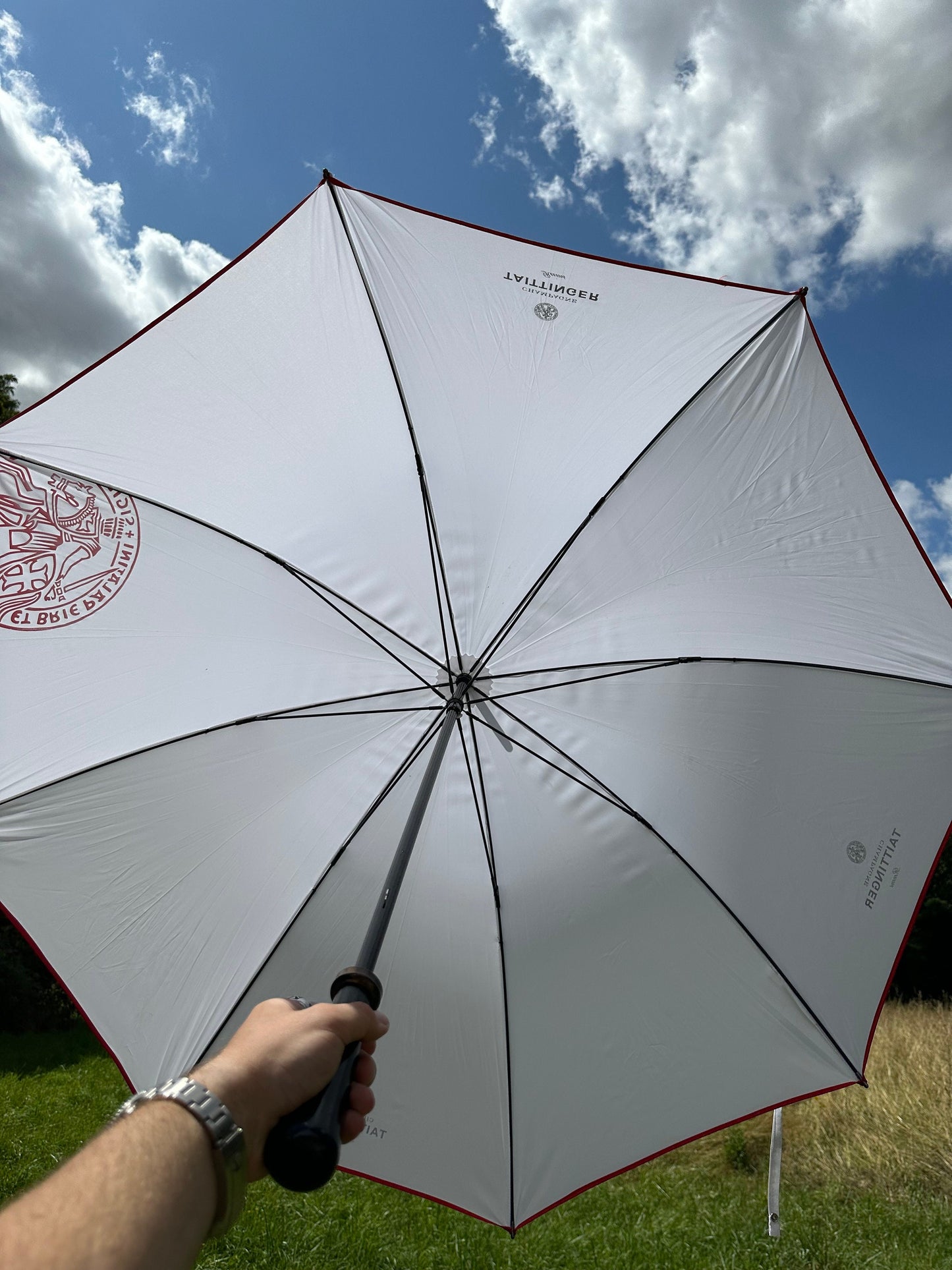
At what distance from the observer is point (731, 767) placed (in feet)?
8.03

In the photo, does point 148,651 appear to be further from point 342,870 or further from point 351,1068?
point 351,1068

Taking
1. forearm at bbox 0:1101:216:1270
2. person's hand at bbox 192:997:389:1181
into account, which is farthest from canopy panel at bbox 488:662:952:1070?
forearm at bbox 0:1101:216:1270

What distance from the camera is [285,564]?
8.10ft

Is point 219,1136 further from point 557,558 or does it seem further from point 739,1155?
point 739,1155

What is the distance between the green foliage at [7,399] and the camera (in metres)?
13.9

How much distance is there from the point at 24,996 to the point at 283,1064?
14.1 meters

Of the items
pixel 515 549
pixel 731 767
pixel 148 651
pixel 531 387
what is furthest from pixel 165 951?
pixel 531 387

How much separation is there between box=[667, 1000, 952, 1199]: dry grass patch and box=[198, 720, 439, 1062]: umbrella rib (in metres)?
5.76

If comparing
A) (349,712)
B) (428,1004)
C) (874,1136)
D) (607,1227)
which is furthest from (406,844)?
(874,1136)

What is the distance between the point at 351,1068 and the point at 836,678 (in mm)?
1871

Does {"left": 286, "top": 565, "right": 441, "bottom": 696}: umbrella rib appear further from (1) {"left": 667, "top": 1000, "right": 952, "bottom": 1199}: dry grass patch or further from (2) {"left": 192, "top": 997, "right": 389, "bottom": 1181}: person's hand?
(1) {"left": 667, "top": 1000, "right": 952, "bottom": 1199}: dry grass patch

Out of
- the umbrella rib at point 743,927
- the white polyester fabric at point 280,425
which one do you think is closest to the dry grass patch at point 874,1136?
the umbrella rib at point 743,927

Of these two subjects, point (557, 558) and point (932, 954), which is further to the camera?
point (932, 954)

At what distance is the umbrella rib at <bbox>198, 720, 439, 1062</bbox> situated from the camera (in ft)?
7.50
